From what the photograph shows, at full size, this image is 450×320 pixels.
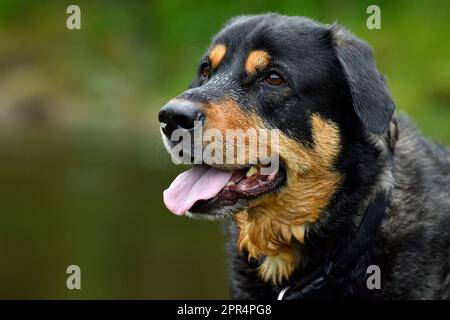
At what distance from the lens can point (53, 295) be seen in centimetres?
1054

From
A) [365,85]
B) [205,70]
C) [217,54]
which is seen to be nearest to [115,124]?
[205,70]

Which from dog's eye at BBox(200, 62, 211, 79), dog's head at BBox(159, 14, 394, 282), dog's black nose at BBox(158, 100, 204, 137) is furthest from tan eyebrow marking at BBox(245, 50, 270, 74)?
dog's black nose at BBox(158, 100, 204, 137)

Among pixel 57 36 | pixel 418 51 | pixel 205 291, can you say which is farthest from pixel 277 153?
pixel 57 36

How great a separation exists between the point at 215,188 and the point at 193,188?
138 millimetres

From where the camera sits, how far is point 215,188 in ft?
18.1

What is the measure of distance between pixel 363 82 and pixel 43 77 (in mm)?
22358

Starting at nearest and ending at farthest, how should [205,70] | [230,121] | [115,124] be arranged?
[230,121] < [205,70] < [115,124]

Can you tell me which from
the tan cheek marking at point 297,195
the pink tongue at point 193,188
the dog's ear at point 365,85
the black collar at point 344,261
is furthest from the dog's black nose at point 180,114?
the black collar at point 344,261

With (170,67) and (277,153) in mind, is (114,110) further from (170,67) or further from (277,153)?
(277,153)

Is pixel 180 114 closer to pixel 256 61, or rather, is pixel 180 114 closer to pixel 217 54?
pixel 256 61

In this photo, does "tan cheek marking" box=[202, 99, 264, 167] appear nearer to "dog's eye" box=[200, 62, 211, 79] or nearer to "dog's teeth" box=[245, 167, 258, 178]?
"dog's teeth" box=[245, 167, 258, 178]

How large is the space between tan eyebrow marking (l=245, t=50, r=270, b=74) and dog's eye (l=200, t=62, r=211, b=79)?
45 centimetres

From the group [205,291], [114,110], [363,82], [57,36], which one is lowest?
[205,291]

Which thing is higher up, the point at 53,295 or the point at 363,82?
the point at 363,82
